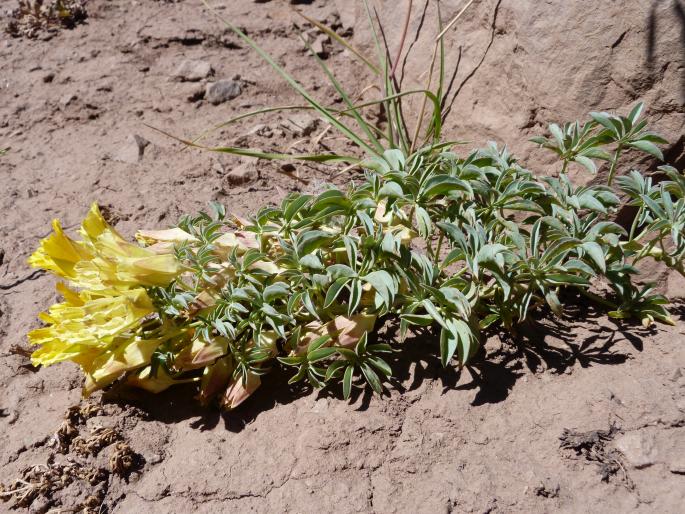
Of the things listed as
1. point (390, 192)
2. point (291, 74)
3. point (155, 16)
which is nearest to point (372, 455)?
point (390, 192)

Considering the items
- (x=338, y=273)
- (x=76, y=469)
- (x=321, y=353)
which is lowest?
(x=76, y=469)

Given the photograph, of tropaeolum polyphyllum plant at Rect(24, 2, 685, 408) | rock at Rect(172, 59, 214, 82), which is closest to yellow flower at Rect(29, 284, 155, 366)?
tropaeolum polyphyllum plant at Rect(24, 2, 685, 408)

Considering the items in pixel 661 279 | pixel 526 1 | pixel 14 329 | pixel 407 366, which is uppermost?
pixel 526 1

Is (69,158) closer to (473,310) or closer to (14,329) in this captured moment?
(14,329)

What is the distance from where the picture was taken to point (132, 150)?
11.5 ft

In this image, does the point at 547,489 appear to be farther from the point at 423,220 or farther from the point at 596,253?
the point at 423,220

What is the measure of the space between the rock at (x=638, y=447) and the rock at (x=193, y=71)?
310cm

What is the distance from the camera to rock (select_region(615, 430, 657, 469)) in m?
1.97

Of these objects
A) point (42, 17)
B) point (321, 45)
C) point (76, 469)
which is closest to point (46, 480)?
point (76, 469)

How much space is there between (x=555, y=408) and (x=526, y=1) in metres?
1.77

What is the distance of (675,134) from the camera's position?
2.60 m

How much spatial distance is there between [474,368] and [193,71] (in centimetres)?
270

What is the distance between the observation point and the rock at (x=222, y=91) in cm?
391

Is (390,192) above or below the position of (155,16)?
above
